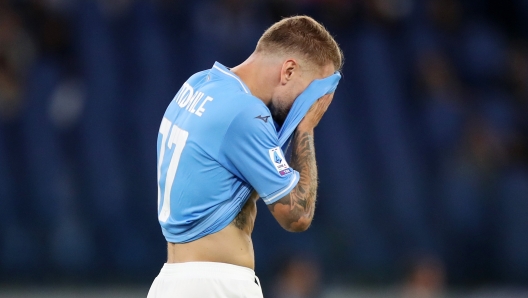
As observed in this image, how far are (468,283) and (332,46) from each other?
4.38 m

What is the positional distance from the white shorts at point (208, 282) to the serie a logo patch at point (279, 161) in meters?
0.40

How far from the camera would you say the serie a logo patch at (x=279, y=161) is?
2.96 m

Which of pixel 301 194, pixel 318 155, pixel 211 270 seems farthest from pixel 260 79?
pixel 318 155

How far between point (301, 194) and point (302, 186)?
4 centimetres

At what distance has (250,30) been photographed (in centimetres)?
779

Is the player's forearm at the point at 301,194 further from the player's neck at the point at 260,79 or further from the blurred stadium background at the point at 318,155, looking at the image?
the blurred stadium background at the point at 318,155

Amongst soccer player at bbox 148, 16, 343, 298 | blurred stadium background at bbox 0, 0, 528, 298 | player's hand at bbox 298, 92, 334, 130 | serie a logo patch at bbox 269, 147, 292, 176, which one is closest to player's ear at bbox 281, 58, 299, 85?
soccer player at bbox 148, 16, 343, 298

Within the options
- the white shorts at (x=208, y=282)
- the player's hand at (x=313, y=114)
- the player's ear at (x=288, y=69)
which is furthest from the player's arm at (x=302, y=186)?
the white shorts at (x=208, y=282)

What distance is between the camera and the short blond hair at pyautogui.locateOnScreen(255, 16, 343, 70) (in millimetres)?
3203

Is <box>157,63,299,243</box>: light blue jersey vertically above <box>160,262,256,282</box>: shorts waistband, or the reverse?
<box>157,63,299,243</box>: light blue jersey

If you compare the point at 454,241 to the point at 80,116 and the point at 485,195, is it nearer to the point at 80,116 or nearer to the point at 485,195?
the point at 485,195

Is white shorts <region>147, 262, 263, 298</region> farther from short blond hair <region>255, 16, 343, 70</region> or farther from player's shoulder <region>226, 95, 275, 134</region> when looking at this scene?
Answer: short blond hair <region>255, 16, 343, 70</region>

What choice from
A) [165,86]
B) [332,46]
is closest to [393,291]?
[165,86]

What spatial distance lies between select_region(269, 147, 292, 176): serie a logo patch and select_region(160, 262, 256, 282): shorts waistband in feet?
1.30
